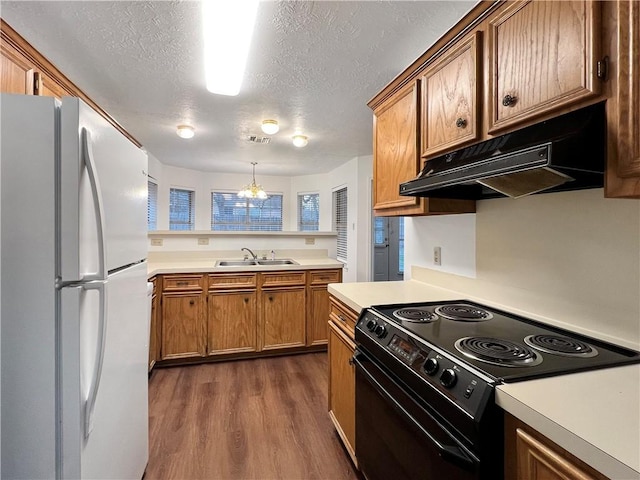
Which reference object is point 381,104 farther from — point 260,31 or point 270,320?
point 270,320

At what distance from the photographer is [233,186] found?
6.19 metres

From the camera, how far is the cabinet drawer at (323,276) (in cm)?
320

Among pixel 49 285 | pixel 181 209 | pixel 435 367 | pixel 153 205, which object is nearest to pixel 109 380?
pixel 49 285

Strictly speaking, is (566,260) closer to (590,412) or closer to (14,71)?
(590,412)

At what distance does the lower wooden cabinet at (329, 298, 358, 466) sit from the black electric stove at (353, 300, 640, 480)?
0.52 ft

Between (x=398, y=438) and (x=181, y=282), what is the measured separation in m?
2.39

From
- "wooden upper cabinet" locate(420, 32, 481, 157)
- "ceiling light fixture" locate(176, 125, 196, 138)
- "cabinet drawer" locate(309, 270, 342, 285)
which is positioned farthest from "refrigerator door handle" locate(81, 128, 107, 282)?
"ceiling light fixture" locate(176, 125, 196, 138)

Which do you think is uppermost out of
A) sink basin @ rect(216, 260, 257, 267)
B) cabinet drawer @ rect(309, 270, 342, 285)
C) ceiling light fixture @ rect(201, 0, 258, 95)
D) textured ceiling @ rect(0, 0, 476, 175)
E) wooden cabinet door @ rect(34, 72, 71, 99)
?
textured ceiling @ rect(0, 0, 476, 175)

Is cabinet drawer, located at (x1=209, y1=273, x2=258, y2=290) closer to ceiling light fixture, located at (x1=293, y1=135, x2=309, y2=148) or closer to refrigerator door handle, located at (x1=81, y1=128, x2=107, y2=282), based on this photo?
ceiling light fixture, located at (x1=293, y1=135, x2=309, y2=148)

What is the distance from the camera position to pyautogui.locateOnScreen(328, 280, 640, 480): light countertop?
547mm

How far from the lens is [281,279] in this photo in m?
3.11

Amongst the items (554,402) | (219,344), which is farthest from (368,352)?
(219,344)

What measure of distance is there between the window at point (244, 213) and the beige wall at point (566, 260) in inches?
209

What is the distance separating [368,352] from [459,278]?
0.79 meters
